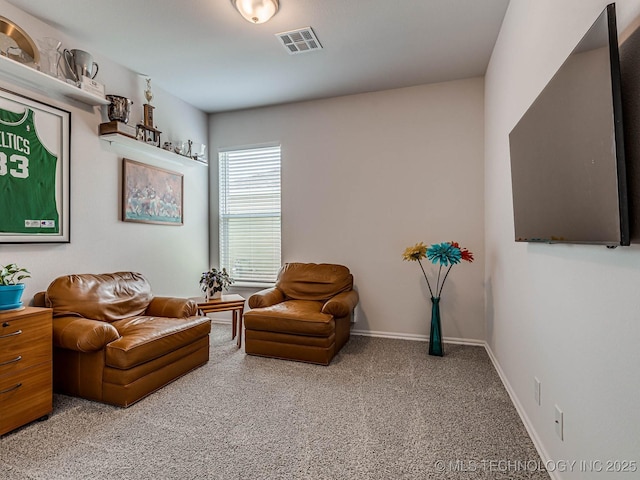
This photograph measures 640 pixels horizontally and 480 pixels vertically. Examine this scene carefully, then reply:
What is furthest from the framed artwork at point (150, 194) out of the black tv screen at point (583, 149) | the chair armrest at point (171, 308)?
the black tv screen at point (583, 149)

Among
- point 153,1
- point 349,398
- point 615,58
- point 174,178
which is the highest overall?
point 153,1

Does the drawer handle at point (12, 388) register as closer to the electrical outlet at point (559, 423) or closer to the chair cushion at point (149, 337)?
the chair cushion at point (149, 337)

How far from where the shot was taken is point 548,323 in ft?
5.55

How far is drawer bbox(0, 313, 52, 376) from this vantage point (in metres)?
1.93

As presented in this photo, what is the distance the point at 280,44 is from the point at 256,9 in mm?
641

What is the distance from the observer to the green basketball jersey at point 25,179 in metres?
2.39

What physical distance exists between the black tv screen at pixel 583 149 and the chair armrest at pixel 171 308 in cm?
280

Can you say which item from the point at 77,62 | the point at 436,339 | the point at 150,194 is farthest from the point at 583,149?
the point at 150,194

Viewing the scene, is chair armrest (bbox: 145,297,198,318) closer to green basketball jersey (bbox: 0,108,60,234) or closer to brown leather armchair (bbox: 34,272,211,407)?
brown leather armchair (bbox: 34,272,211,407)

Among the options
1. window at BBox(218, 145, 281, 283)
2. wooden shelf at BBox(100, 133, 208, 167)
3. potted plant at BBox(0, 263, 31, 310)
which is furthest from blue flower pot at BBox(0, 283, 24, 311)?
window at BBox(218, 145, 281, 283)

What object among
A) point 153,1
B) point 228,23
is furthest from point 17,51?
point 228,23

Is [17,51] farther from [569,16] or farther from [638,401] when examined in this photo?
[638,401]

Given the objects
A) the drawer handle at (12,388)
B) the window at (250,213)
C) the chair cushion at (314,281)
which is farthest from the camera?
the window at (250,213)

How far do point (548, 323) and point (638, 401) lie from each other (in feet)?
2.44
